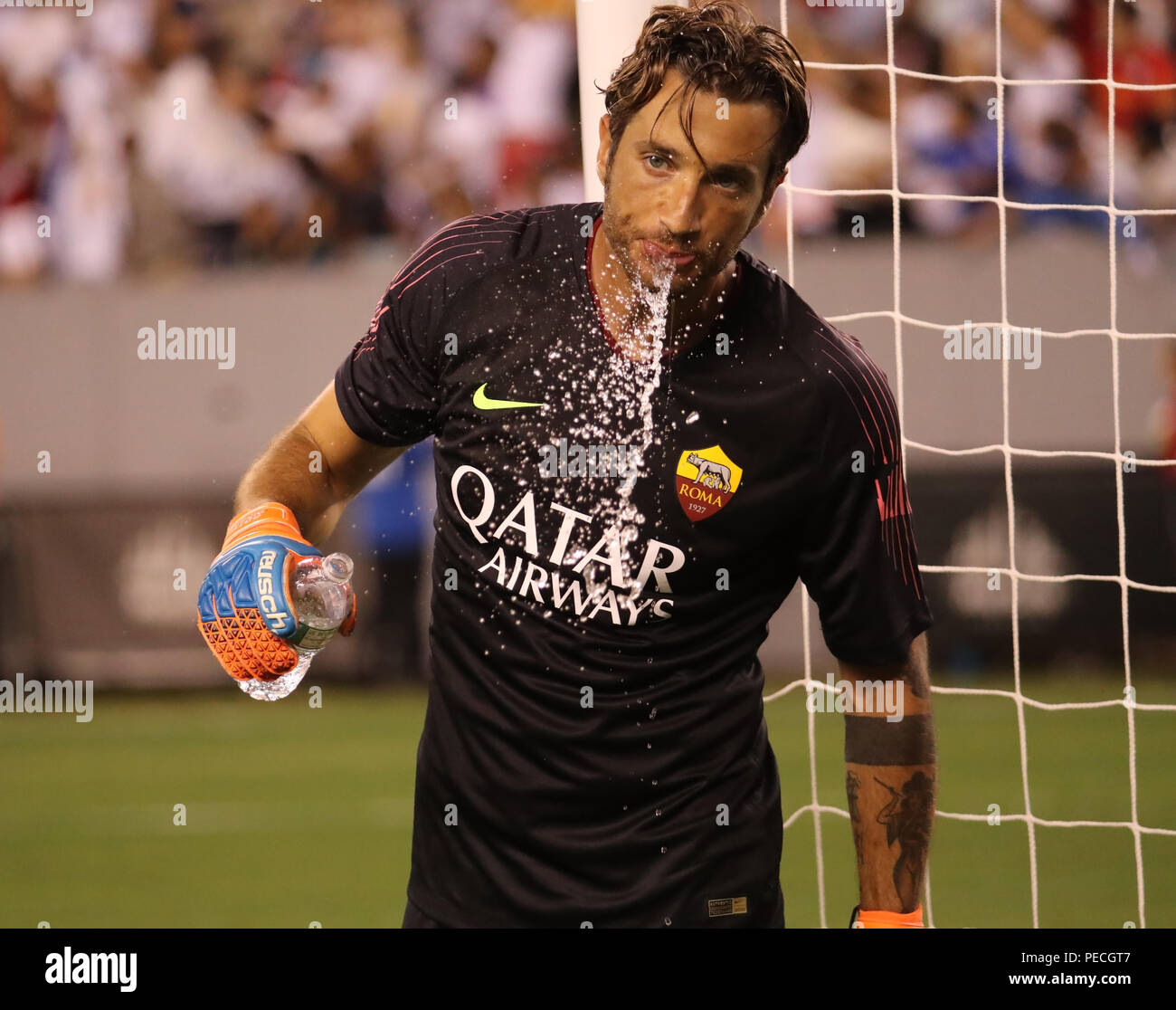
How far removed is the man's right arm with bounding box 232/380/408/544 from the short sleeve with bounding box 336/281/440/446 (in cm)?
4

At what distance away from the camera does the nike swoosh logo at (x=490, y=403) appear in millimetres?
2860

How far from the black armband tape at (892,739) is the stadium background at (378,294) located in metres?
5.33

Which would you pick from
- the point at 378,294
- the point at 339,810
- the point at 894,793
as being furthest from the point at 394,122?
the point at 894,793

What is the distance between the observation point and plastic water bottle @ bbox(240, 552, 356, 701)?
108 inches

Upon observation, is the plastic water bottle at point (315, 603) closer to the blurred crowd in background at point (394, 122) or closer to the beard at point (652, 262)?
the beard at point (652, 262)

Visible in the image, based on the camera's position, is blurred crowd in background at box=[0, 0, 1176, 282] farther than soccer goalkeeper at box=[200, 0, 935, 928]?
Yes

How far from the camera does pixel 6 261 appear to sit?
10.3m

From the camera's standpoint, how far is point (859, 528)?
2.81m

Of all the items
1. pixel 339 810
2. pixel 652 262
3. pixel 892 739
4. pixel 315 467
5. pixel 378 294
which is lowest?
pixel 339 810

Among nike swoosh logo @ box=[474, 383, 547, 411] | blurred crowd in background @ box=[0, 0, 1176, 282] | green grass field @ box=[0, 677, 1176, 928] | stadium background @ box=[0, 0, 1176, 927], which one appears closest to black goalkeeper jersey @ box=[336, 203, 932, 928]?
nike swoosh logo @ box=[474, 383, 547, 411]

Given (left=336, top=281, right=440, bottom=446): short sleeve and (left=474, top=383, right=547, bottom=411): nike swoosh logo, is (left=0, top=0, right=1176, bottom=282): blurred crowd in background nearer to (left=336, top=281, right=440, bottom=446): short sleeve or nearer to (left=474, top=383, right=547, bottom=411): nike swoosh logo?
(left=336, top=281, right=440, bottom=446): short sleeve

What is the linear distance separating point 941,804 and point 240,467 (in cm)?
488

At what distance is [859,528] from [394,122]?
781cm

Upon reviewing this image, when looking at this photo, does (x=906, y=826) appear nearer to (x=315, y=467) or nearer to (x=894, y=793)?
(x=894, y=793)
